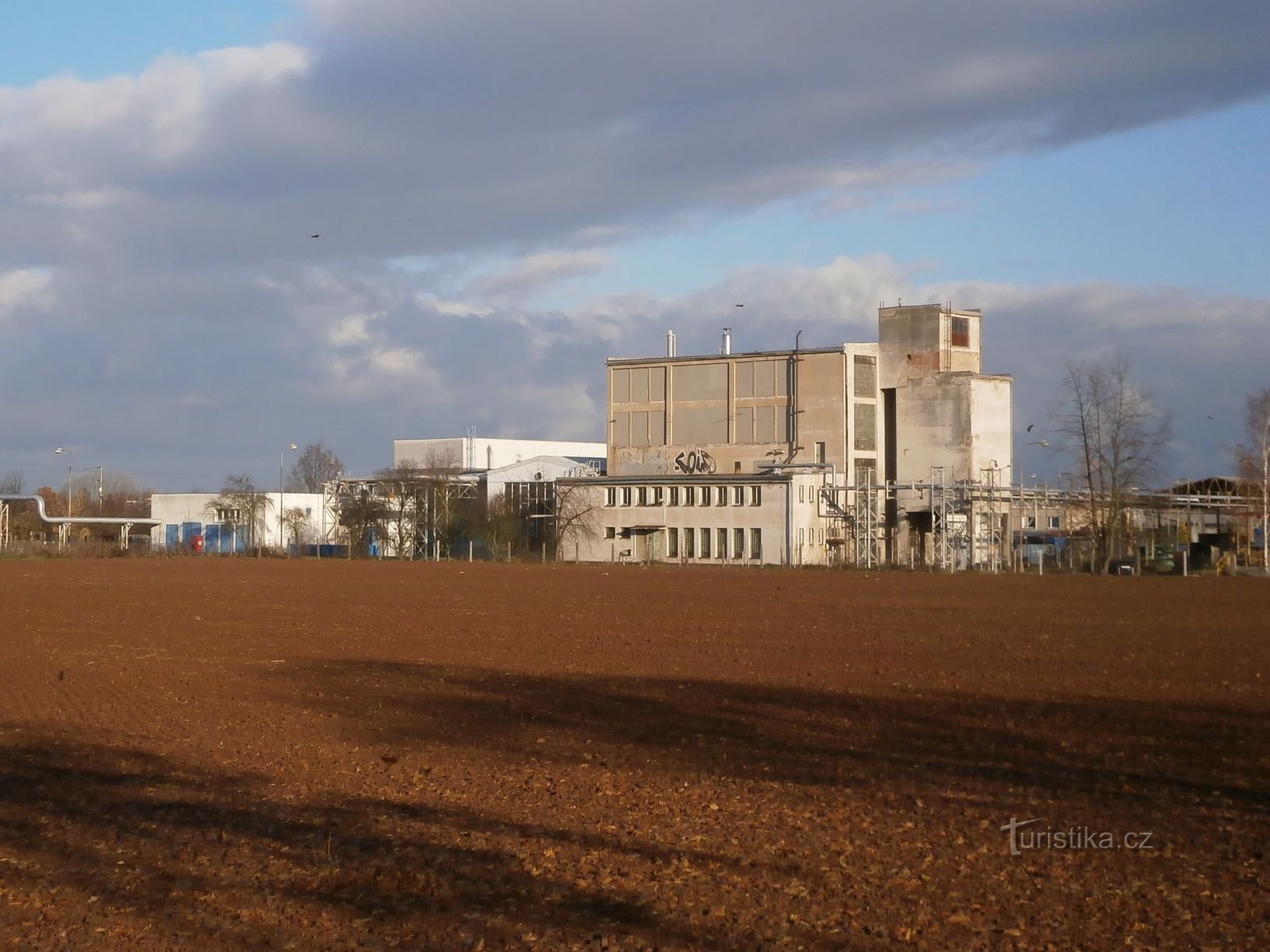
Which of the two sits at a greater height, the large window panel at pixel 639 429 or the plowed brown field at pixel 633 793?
the large window panel at pixel 639 429

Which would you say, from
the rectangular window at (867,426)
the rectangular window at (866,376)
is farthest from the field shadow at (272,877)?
the rectangular window at (867,426)

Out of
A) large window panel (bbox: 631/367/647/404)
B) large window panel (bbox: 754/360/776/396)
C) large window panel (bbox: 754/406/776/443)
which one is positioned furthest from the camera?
large window panel (bbox: 631/367/647/404)

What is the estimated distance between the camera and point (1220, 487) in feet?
350

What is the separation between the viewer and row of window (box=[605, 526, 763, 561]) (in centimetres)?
8825

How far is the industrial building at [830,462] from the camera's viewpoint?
8688cm

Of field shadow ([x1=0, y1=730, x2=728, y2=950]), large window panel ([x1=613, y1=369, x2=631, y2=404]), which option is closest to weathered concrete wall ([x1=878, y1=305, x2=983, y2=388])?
large window panel ([x1=613, y1=369, x2=631, y2=404])

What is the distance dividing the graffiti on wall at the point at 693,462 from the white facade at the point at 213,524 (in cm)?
3442

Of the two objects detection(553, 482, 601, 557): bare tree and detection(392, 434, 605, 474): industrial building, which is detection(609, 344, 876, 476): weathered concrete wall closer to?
detection(553, 482, 601, 557): bare tree

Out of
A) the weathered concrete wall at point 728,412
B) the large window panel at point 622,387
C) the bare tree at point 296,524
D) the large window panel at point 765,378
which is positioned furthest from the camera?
the bare tree at point 296,524

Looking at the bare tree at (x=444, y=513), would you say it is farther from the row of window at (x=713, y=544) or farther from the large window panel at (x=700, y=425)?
the large window panel at (x=700, y=425)

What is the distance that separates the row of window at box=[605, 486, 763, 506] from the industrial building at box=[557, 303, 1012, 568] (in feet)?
0.31

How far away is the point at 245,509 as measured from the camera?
112750 mm

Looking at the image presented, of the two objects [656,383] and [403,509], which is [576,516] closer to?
[656,383]

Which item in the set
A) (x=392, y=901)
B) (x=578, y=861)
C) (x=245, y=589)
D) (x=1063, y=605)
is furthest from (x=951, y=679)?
(x=245, y=589)
